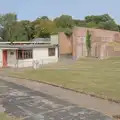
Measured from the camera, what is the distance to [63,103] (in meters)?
18.2

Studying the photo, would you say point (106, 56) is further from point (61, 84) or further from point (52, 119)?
point (52, 119)

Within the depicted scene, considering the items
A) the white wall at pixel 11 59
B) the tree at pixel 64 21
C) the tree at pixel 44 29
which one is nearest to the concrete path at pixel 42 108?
the white wall at pixel 11 59

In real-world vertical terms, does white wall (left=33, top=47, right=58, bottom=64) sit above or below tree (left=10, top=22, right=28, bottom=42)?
below

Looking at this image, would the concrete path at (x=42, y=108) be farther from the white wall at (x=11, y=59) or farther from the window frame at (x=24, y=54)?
the window frame at (x=24, y=54)

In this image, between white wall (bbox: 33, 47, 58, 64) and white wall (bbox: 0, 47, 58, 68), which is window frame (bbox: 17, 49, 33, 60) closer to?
white wall (bbox: 0, 47, 58, 68)

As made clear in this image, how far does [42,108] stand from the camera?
16.8 meters

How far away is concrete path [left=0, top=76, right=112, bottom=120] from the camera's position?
14656mm

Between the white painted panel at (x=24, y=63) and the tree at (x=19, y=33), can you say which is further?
the tree at (x=19, y=33)

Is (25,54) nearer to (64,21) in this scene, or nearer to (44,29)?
(44,29)

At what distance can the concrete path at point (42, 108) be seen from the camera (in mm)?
14656

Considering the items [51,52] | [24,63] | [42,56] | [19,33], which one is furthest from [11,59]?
[19,33]

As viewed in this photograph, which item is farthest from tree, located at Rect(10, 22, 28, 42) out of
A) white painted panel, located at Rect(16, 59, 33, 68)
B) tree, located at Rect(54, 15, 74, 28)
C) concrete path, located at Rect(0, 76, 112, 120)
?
concrete path, located at Rect(0, 76, 112, 120)

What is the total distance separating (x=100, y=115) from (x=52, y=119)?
209 cm

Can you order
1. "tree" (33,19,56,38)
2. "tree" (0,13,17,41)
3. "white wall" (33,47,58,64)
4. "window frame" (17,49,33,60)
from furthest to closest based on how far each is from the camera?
"tree" (0,13,17,41), "tree" (33,19,56,38), "white wall" (33,47,58,64), "window frame" (17,49,33,60)
